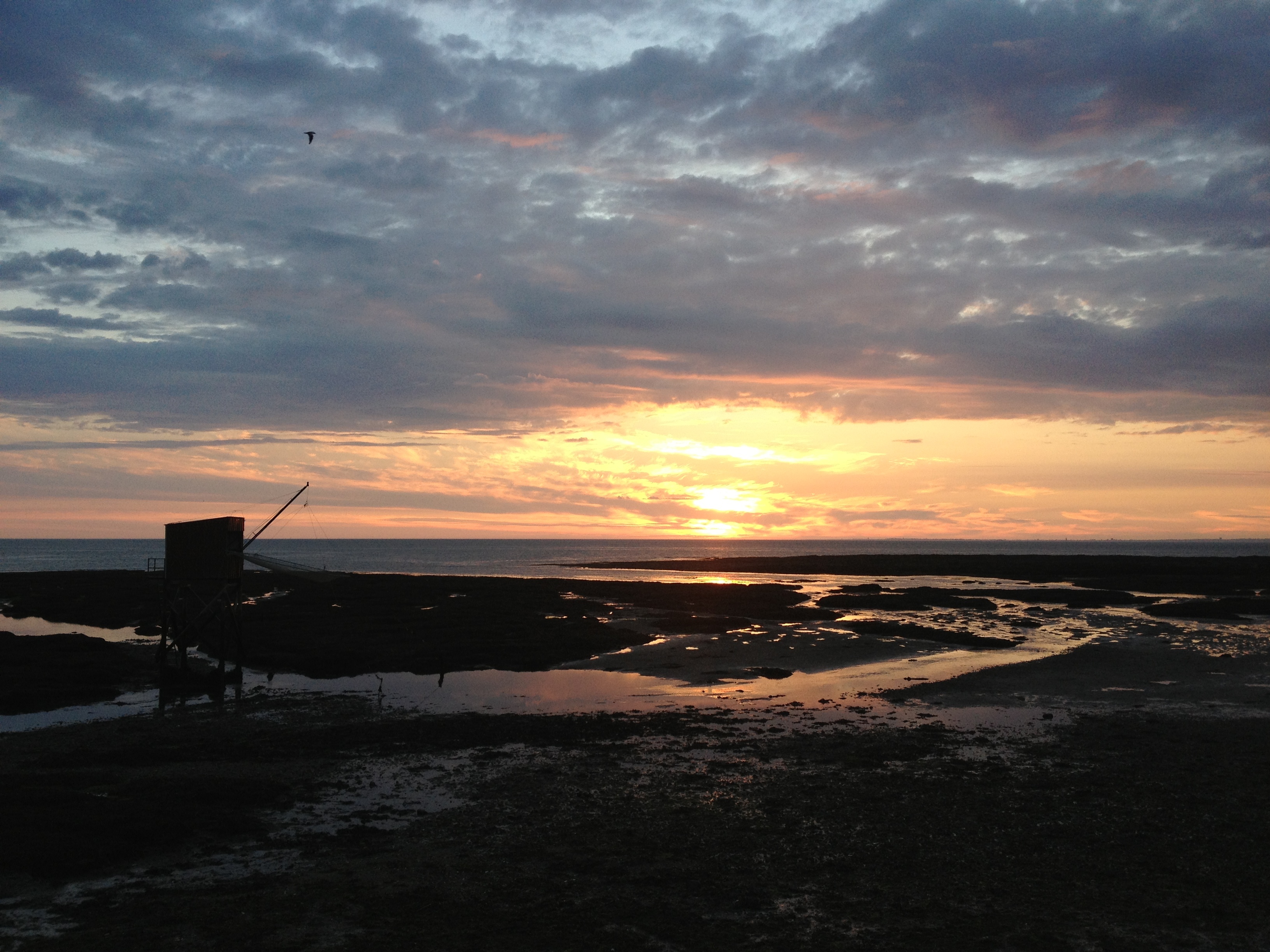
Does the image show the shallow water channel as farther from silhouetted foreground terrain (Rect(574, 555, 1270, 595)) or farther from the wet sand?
silhouetted foreground terrain (Rect(574, 555, 1270, 595))

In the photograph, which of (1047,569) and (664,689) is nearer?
(664,689)

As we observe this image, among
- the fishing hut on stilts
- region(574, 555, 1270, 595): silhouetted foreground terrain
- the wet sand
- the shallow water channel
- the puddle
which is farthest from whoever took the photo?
region(574, 555, 1270, 595): silhouetted foreground terrain

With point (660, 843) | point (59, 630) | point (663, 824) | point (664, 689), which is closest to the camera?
point (660, 843)

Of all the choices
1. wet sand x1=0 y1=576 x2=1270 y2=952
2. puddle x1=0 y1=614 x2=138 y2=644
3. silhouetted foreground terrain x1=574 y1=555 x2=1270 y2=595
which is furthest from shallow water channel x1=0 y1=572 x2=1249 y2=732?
silhouetted foreground terrain x1=574 y1=555 x2=1270 y2=595

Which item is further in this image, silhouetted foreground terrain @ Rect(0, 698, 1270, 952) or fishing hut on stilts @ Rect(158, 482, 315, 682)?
fishing hut on stilts @ Rect(158, 482, 315, 682)

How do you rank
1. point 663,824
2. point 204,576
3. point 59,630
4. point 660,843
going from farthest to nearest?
1. point 59,630
2. point 204,576
3. point 663,824
4. point 660,843

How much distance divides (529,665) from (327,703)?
11.3 m

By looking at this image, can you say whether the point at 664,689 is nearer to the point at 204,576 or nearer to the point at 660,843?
the point at 660,843

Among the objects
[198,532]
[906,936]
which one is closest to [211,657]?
[198,532]

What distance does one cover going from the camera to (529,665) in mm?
39375

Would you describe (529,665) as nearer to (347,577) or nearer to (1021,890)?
(1021,890)

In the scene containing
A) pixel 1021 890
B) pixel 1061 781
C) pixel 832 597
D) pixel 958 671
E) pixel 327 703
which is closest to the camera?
pixel 1021 890

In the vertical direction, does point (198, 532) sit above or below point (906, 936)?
above

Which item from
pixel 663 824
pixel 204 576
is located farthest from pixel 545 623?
pixel 663 824
